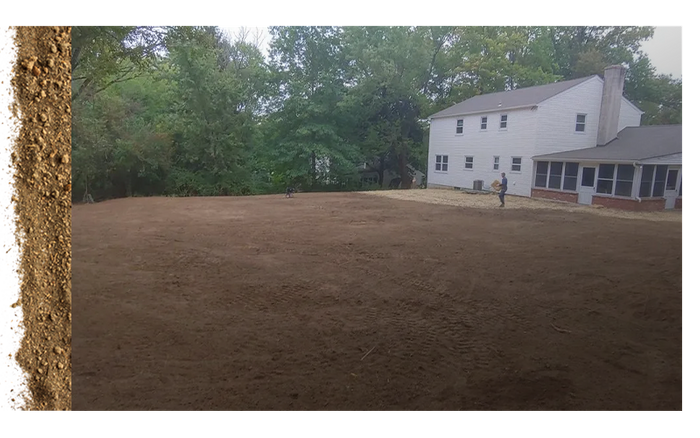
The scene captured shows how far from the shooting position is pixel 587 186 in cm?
848

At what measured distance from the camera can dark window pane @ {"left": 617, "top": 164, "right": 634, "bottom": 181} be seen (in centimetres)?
766

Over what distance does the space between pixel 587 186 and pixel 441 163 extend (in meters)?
5.15

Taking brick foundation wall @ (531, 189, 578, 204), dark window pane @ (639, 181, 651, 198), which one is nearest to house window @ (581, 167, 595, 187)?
brick foundation wall @ (531, 189, 578, 204)

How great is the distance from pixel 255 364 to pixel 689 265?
2438 mm

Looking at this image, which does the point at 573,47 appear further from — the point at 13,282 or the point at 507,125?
the point at 13,282

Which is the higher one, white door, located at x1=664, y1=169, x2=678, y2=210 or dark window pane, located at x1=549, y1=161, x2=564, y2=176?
dark window pane, located at x1=549, y1=161, x2=564, y2=176

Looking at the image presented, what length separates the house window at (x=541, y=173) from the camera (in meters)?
9.24

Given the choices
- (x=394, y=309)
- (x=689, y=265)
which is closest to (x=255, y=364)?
(x=394, y=309)

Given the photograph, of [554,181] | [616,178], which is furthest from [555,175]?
[616,178]

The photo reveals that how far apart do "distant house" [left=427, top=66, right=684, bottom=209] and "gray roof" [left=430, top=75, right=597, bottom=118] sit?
0.09 ft

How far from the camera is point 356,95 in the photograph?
555 inches

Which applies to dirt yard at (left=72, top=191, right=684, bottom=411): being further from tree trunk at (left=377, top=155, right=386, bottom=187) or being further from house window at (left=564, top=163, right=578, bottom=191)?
tree trunk at (left=377, top=155, right=386, bottom=187)

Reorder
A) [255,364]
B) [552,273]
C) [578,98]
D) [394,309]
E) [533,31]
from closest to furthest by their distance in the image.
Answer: [255,364] < [394,309] < [552,273] < [578,98] < [533,31]

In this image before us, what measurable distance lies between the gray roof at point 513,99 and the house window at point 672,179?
292cm
